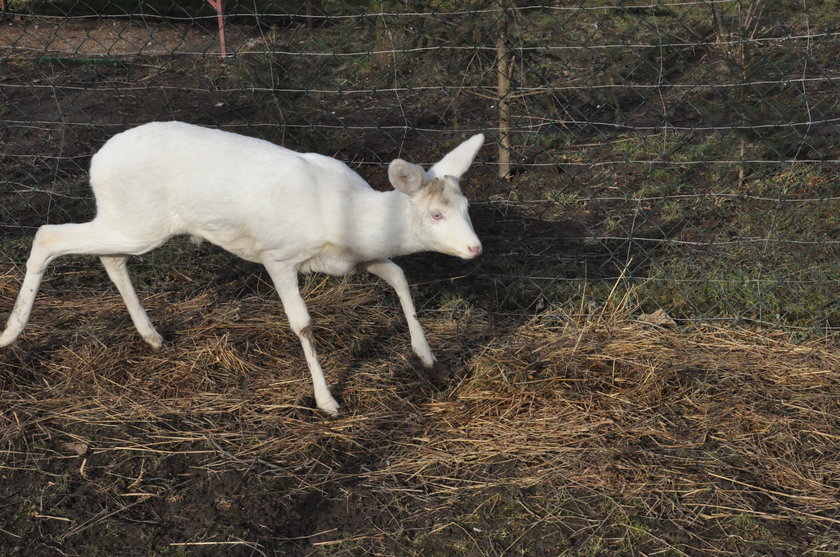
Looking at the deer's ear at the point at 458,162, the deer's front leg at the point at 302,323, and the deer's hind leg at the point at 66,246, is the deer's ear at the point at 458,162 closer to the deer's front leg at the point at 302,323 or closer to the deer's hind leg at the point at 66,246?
the deer's front leg at the point at 302,323

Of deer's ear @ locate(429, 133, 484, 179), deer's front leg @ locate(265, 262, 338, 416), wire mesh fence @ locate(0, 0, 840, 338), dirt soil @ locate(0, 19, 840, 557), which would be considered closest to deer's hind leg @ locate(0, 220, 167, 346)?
dirt soil @ locate(0, 19, 840, 557)

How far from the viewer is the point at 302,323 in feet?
13.6

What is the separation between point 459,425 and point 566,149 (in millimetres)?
2929

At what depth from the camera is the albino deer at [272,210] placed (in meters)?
3.99

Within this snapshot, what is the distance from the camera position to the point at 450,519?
3439 millimetres

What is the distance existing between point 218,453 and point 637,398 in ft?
5.85

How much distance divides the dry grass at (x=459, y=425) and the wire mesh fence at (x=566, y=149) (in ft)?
1.19

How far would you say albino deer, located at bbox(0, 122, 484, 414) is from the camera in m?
3.99

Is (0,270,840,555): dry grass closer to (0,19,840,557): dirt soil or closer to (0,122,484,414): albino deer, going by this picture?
(0,19,840,557): dirt soil

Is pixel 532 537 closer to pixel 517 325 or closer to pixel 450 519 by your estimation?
pixel 450 519

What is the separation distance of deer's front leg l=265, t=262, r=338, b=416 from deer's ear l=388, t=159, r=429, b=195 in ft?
2.06

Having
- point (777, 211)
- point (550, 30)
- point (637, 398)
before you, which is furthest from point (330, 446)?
point (550, 30)

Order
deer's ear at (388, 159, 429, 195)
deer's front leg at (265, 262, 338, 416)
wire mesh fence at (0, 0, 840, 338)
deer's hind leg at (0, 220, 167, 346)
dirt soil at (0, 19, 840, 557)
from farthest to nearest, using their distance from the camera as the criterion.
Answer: wire mesh fence at (0, 0, 840, 338)
deer's hind leg at (0, 220, 167, 346)
deer's front leg at (265, 262, 338, 416)
deer's ear at (388, 159, 429, 195)
dirt soil at (0, 19, 840, 557)

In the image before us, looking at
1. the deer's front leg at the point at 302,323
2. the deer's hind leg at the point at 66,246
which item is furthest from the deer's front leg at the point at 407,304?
the deer's hind leg at the point at 66,246
